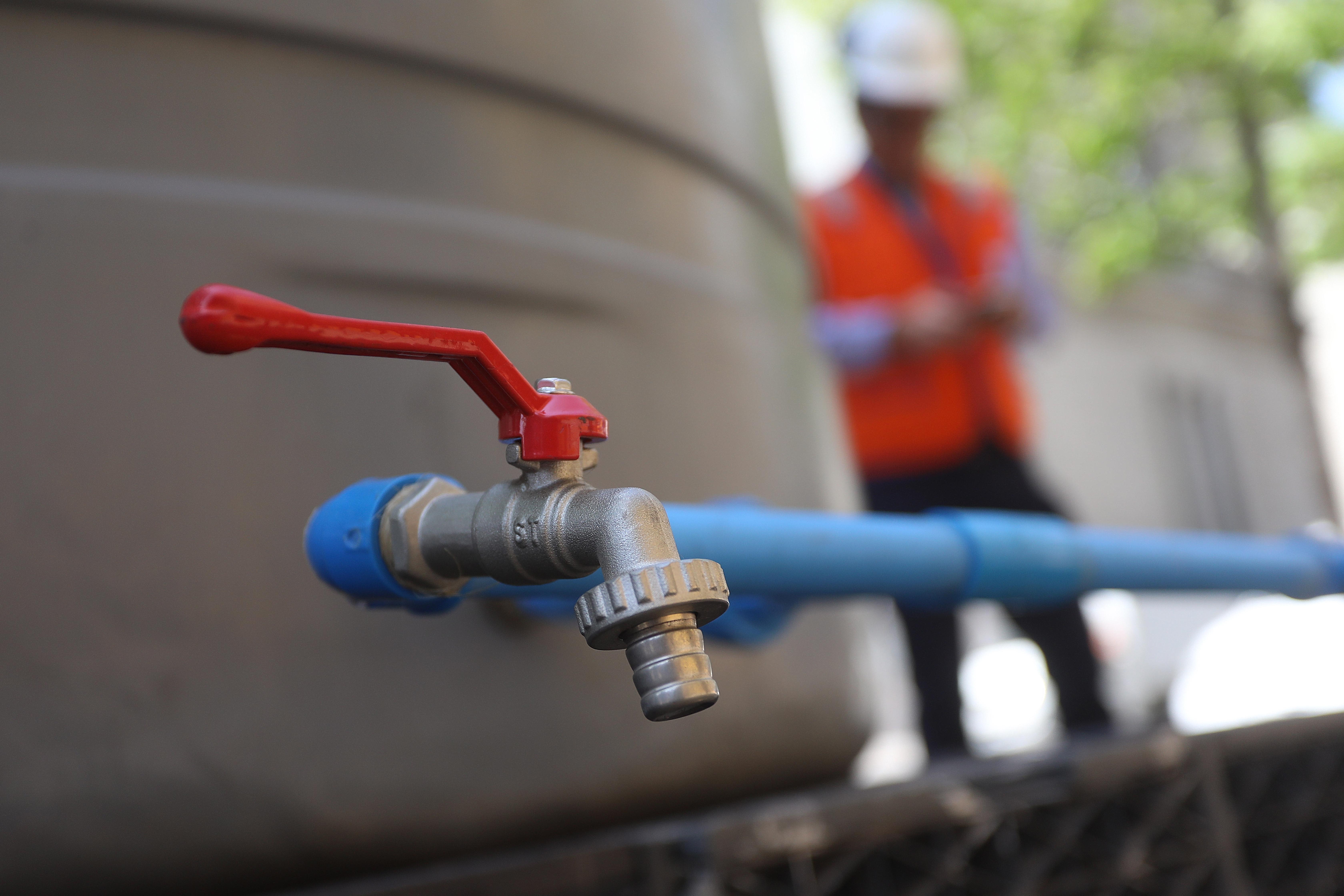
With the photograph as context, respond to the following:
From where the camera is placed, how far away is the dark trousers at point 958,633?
6.95 feet

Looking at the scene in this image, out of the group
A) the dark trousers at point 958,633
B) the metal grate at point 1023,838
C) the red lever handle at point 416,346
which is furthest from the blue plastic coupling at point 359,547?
the dark trousers at point 958,633

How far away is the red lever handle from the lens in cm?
55

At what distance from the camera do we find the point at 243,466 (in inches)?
35.0

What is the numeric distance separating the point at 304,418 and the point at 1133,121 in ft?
24.2

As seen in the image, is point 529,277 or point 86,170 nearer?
point 86,170

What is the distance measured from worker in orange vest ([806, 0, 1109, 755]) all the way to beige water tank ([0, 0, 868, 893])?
972 mm

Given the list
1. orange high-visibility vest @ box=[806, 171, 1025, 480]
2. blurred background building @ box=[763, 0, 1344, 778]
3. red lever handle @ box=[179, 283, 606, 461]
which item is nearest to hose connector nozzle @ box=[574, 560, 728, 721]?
red lever handle @ box=[179, 283, 606, 461]

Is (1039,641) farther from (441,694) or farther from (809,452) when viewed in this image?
(441,694)

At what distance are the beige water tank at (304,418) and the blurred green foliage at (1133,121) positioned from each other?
21.9 feet

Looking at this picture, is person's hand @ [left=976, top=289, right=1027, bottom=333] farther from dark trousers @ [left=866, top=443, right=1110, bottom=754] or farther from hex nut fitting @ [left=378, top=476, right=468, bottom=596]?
hex nut fitting @ [left=378, top=476, right=468, bottom=596]

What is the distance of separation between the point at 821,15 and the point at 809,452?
7046mm

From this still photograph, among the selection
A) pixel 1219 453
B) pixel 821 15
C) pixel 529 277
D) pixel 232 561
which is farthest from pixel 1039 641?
pixel 1219 453

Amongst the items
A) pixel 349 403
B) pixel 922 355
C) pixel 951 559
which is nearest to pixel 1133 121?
pixel 922 355

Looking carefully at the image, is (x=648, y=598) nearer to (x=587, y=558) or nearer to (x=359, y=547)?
(x=587, y=558)
